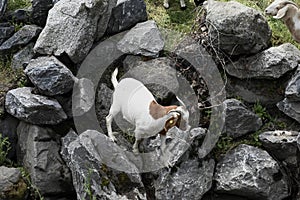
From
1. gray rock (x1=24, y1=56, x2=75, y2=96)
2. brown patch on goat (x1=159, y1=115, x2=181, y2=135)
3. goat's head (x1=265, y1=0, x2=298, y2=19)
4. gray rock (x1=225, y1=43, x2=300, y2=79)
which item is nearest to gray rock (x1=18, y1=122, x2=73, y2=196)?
gray rock (x1=24, y1=56, x2=75, y2=96)

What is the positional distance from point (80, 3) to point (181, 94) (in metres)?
1.27

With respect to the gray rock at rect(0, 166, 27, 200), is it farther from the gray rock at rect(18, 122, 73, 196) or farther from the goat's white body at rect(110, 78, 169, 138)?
the goat's white body at rect(110, 78, 169, 138)

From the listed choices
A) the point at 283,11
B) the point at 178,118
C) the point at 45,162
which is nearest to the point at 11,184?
the point at 45,162

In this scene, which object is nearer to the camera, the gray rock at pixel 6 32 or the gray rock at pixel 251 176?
the gray rock at pixel 251 176

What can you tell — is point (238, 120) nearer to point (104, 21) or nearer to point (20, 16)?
point (104, 21)

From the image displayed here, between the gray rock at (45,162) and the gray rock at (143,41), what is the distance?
3.54ft

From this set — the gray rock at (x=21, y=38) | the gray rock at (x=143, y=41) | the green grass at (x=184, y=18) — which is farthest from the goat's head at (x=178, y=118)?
the gray rock at (x=21, y=38)

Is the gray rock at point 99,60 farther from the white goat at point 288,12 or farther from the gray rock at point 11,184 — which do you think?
the white goat at point 288,12

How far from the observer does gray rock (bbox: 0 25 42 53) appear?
520 centimetres

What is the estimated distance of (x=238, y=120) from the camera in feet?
15.1

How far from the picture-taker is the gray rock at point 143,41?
489cm

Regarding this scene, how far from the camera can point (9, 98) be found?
465 cm

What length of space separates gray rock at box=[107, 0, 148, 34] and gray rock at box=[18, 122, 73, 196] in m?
1.22

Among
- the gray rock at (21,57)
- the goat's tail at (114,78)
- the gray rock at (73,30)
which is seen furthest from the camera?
the gray rock at (21,57)
